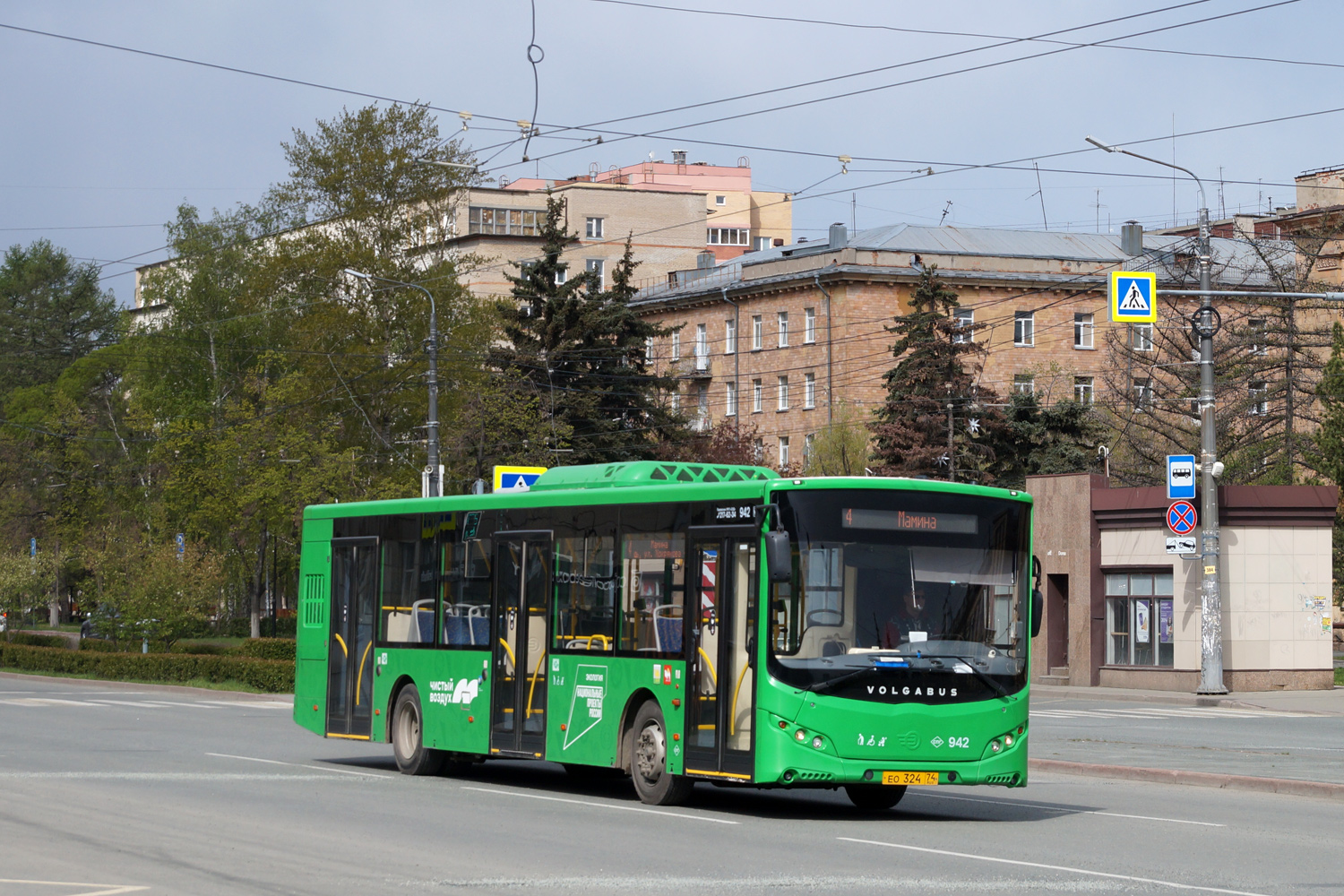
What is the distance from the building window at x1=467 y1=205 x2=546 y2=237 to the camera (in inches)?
3893

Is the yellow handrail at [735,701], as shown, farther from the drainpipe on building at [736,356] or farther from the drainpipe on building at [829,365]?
the drainpipe on building at [736,356]

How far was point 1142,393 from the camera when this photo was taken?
70.9 meters

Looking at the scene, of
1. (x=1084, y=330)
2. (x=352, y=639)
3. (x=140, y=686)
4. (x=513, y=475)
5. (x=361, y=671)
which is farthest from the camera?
(x=1084, y=330)

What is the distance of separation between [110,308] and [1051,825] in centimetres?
9538

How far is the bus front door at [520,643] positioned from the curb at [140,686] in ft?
62.2

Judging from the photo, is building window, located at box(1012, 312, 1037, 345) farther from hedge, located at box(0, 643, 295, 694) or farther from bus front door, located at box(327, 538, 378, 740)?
bus front door, located at box(327, 538, 378, 740)

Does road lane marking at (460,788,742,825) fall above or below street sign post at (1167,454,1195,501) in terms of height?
below

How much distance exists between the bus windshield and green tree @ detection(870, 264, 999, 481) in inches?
1752

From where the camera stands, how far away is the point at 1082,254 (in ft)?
280

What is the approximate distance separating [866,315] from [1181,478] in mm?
40872

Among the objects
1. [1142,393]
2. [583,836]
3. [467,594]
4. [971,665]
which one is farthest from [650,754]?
[1142,393]


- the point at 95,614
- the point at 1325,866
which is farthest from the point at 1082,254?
the point at 1325,866

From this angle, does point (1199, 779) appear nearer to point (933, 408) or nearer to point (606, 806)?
point (606, 806)

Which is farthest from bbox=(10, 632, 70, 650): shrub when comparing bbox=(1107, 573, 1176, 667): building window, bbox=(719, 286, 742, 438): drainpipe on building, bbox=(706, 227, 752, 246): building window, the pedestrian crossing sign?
bbox=(706, 227, 752, 246): building window
